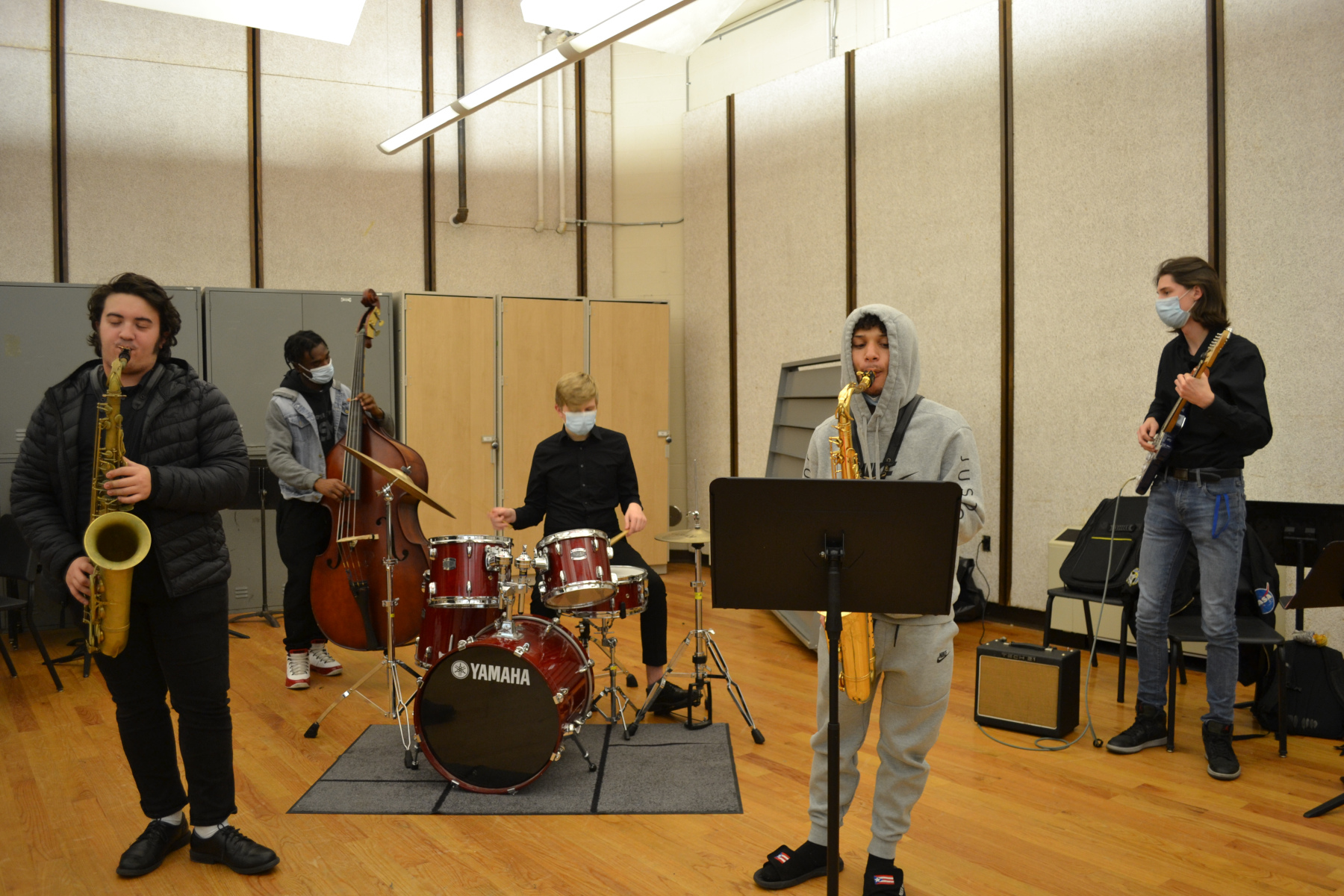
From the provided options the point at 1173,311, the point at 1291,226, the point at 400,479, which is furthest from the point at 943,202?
the point at 400,479

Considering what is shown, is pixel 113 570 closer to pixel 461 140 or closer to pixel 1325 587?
pixel 1325 587

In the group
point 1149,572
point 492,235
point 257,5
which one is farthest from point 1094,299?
point 257,5

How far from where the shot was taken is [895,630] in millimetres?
2271

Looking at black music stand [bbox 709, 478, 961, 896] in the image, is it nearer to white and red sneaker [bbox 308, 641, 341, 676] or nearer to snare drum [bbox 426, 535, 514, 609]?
snare drum [bbox 426, 535, 514, 609]

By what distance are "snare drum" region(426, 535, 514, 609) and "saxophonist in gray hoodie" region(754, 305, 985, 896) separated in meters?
1.33

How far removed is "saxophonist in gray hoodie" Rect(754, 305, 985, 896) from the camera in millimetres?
2258

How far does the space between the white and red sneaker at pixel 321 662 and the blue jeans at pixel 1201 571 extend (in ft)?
11.8

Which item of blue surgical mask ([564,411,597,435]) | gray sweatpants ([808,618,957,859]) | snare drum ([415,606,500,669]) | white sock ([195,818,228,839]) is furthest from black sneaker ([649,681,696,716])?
white sock ([195,818,228,839])

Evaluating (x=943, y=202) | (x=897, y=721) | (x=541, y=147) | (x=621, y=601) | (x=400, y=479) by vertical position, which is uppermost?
(x=541, y=147)

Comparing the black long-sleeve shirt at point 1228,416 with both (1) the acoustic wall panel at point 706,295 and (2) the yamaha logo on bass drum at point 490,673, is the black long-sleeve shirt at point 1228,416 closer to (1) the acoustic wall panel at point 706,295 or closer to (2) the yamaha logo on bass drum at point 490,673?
(2) the yamaha logo on bass drum at point 490,673

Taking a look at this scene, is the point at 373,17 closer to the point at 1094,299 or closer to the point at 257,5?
the point at 257,5

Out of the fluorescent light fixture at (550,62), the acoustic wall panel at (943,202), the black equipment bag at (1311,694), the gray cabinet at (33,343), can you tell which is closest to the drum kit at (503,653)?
the black equipment bag at (1311,694)

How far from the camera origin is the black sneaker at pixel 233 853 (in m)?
2.55

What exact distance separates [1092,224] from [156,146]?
5.96 m
